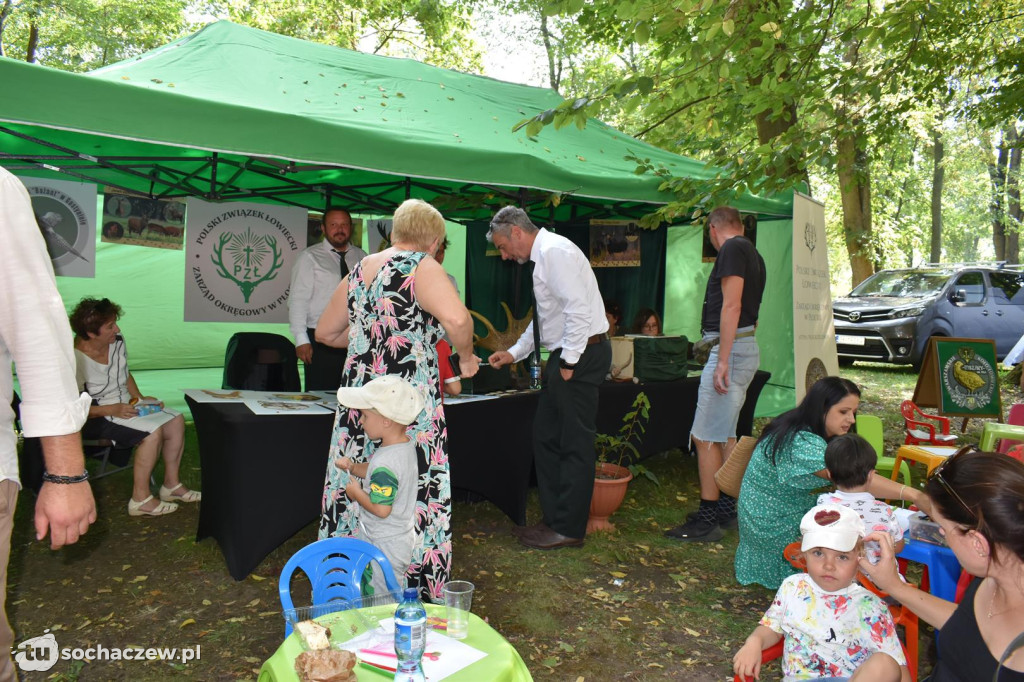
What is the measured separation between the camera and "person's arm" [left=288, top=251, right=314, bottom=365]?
4922 mm

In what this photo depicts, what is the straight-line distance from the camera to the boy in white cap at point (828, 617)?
2.00 metres

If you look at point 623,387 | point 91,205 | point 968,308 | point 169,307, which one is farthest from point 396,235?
point 968,308

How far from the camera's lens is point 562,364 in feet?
12.0

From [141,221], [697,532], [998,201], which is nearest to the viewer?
[697,532]

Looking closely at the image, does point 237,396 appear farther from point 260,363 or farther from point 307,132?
point 260,363

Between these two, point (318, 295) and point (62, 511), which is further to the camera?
point (318, 295)

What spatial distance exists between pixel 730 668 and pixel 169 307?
9726mm

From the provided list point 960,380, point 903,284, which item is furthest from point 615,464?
point 903,284

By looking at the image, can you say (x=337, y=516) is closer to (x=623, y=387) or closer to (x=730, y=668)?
(x=730, y=668)

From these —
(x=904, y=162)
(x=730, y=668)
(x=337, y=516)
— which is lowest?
(x=730, y=668)

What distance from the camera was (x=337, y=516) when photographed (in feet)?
8.98

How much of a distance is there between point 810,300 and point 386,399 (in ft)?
14.9

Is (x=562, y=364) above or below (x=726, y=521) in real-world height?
above

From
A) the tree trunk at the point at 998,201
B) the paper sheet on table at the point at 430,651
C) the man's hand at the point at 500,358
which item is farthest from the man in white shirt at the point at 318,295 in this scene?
the tree trunk at the point at 998,201
